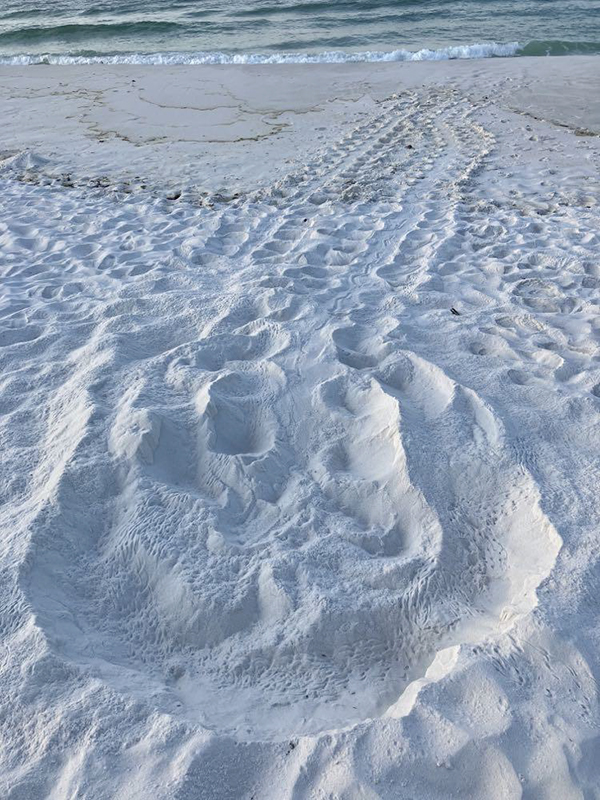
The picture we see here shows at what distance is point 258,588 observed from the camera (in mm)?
2281

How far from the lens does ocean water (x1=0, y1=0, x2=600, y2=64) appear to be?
12.6m

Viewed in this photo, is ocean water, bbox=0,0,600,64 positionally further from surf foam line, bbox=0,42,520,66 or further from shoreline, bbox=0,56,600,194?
shoreline, bbox=0,56,600,194

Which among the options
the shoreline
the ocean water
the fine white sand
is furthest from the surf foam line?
the fine white sand

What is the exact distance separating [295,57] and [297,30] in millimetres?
2412

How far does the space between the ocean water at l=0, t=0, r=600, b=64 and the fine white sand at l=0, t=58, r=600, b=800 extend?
8.52m

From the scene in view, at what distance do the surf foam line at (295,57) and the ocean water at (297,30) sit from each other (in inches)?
0.9

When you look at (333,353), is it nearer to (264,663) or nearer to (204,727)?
(264,663)

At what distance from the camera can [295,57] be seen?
494 inches

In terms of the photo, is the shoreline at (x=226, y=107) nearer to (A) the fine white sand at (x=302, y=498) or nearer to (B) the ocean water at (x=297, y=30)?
(A) the fine white sand at (x=302, y=498)

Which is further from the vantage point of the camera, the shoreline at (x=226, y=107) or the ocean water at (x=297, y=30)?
the ocean water at (x=297, y=30)

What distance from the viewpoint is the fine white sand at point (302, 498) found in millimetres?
1822

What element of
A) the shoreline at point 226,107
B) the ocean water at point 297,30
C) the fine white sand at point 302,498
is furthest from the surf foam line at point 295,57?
the fine white sand at point 302,498

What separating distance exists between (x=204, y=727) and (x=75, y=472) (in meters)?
1.18

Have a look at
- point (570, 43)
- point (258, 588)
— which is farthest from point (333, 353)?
point (570, 43)
